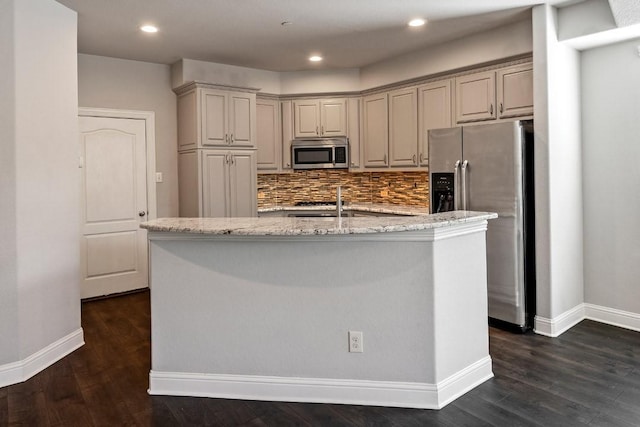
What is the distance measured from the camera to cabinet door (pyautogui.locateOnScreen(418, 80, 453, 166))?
484 centimetres

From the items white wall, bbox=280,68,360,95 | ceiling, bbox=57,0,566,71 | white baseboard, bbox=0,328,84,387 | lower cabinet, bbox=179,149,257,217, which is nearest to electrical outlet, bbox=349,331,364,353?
white baseboard, bbox=0,328,84,387

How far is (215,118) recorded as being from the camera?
206 inches

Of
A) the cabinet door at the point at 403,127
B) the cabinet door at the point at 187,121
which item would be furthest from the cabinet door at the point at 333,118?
the cabinet door at the point at 187,121

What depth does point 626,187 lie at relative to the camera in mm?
3887

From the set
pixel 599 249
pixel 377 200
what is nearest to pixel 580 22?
pixel 599 249

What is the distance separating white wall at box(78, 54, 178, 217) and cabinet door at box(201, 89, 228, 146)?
0.54m

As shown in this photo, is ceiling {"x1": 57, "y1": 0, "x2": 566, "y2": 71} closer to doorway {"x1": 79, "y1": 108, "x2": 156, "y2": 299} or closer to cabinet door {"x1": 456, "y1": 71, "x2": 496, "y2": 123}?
cabinet door {"x1": 456, "y1": 71, "x2": 496, "y2": 123}

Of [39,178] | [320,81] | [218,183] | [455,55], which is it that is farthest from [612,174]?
[39,178]

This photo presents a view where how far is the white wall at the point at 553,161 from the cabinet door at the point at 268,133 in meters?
3.07

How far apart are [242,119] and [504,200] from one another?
9.79ft

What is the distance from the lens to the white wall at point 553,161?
12.2ft

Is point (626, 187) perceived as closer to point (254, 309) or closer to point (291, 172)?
point (254, 309)

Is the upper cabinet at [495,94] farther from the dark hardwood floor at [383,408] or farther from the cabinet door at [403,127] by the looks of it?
the dark hardwood floor at [383,408]

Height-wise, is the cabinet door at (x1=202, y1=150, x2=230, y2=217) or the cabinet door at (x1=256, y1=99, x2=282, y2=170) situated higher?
the cabinet door at (x1=256, y1=99, x2=282, y2=170)
